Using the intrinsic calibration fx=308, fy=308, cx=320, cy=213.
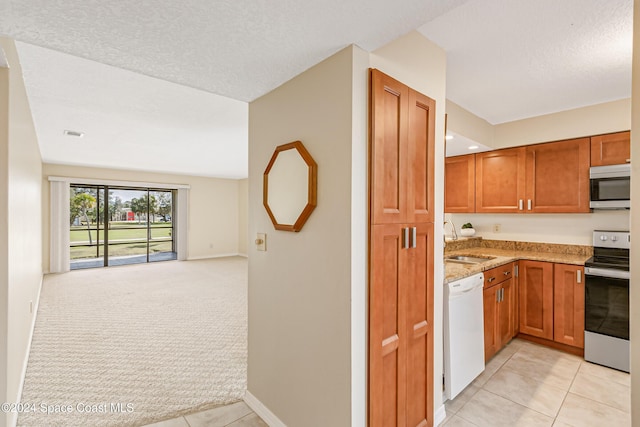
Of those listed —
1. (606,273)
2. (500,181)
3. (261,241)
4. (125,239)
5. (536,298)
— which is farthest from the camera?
(125,239)

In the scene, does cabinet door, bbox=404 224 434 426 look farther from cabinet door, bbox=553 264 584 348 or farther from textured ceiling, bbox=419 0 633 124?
cabinet door, bbox=553 264 584 348

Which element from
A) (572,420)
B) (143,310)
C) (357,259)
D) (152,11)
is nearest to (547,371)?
(572,420)

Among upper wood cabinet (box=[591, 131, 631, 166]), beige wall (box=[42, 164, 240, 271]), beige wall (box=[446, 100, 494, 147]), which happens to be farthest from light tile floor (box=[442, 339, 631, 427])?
beige wall (box=[42, 164, 240, 271])

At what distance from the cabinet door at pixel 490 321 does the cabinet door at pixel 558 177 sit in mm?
1251

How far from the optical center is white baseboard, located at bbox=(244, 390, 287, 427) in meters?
A: 1.95

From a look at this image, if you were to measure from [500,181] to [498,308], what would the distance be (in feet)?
5.18

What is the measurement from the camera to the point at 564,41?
1920 millimetres

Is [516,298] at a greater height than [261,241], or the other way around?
[261,241]

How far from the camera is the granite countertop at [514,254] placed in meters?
2.52

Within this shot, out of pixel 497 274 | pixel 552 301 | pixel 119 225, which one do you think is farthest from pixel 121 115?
pixel 119 225

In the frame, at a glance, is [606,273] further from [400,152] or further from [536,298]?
[400,152]

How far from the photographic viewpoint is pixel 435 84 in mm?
1979

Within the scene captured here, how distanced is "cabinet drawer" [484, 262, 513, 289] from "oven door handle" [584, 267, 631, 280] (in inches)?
23.6

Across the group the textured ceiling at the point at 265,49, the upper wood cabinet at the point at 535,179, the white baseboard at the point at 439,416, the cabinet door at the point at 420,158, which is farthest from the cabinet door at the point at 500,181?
the white baseboard at the point at 439,416
